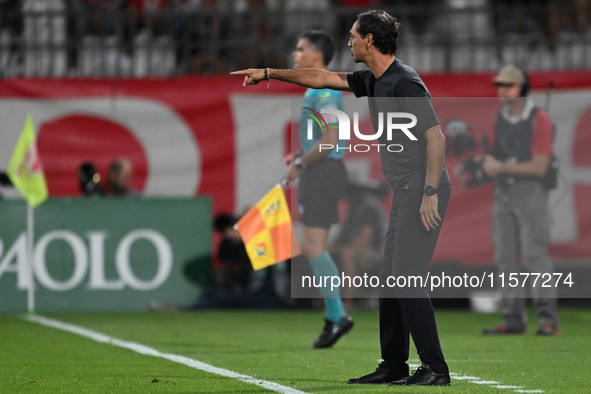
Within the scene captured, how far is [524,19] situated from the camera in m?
14.5

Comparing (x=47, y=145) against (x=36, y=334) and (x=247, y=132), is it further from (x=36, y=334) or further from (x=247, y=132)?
(x=36, y=334)

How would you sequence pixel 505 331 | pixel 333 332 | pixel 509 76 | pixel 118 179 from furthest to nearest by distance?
pixel 118 179 → pixel 509 76 → pixel 505 331 → pixel 333 332

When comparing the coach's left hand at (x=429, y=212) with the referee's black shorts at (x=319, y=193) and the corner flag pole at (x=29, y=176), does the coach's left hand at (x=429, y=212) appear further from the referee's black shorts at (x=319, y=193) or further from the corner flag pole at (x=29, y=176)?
the corner flag pole at (x=29, y=176)

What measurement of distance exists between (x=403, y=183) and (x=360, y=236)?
704cm

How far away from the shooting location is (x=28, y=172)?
1191 cm

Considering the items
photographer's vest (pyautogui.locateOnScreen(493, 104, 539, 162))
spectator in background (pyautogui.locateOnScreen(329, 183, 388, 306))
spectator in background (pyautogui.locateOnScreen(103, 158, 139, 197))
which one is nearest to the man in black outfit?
photographer's vest (pyautogui.locateOnScreen(493, 104, 539, 162))

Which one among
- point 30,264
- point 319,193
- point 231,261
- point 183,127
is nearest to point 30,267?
Result: point 30,264

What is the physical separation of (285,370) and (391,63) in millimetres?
2035

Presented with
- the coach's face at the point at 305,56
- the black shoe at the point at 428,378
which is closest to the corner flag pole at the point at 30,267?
the coach's face at the point at 305,56

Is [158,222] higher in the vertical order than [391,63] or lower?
lower

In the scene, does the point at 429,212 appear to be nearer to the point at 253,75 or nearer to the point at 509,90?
the point at 253,75

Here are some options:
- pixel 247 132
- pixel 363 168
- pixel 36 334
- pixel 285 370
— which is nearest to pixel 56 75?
pixel 247 132

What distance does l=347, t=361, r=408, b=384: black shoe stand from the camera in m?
6.14

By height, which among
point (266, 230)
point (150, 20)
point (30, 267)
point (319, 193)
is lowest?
point (30, 267)
